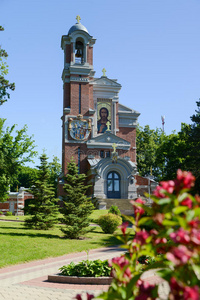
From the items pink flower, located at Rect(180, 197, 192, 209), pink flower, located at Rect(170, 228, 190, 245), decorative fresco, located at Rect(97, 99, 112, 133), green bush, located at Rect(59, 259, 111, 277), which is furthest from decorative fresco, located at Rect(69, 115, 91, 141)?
pink flower, located at Rect(170, 228, 190, 245)

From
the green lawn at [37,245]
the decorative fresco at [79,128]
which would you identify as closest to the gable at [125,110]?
the decorative fresco at [79,128]

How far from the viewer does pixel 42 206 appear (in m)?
20.8

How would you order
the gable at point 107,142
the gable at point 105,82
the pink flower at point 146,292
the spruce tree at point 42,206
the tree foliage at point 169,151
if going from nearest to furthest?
the pink flower at point 146,292 < the spruce tree at point 42,206 < the tree foliage at point 169,151 < the gable at point 107,142 < the gable at point 105,82

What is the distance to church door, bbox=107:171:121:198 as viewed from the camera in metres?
38.6

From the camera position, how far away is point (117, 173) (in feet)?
129

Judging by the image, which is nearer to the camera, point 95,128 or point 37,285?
point 37,285

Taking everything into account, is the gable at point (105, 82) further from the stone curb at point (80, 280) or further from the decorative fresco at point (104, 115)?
the stone curb at point (80, 280)

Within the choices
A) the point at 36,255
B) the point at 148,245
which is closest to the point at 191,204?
the point at 148,245

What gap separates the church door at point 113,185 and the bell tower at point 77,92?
406cm

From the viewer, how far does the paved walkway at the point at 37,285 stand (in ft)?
24.5

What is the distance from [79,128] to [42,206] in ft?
69.4

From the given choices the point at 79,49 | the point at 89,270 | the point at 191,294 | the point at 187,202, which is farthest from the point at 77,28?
the point at 191,294

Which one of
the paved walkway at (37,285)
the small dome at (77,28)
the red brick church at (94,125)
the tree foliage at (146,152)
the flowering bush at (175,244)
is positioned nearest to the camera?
the flowering bush at (175,244)

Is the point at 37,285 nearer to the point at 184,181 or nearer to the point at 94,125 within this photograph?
the point at 184,181
